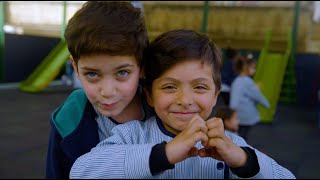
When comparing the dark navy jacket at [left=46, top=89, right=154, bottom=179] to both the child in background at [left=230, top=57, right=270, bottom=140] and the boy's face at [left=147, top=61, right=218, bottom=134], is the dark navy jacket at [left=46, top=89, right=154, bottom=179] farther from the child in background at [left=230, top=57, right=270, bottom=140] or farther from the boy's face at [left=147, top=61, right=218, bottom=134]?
the child in background at [left=230, top=57, right=270, bottom=140]

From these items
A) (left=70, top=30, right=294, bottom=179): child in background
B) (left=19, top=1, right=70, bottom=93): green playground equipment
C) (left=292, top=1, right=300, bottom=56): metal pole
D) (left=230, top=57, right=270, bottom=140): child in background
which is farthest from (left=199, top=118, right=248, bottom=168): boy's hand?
(left=292, top=1, right=300, bottom=56): metal pole

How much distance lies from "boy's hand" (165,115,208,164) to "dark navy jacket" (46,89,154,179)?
0.28 meters

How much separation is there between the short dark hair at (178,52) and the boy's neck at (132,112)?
92 mm

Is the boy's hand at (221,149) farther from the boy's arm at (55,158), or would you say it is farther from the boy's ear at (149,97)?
the boy's arm at (55,158)

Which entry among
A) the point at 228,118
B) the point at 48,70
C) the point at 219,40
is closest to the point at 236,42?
the point at 219,40

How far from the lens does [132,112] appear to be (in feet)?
2.92

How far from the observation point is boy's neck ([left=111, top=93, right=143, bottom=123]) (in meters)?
0.88

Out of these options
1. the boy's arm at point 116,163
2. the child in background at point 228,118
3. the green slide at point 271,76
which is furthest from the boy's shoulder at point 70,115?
the green slide at point 271,76

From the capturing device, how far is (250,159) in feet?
2.04

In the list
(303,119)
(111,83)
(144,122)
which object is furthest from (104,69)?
(303,119)

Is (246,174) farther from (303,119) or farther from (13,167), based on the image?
(303,119)

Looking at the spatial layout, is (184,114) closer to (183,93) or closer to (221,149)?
(183,93)

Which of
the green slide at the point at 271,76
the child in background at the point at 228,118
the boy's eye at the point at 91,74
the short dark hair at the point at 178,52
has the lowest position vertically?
the green slide at the point at 271,76

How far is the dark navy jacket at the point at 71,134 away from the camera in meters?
0.85
